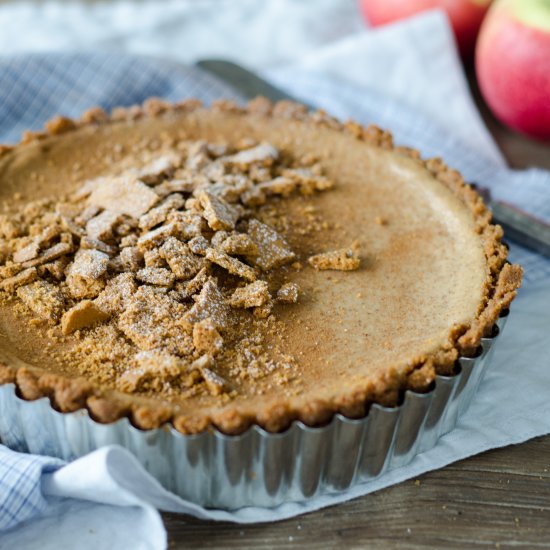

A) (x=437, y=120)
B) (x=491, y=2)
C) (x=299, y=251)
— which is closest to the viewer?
(x=299, y=251)

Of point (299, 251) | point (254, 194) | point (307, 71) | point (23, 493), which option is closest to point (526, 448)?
point (299, 251)

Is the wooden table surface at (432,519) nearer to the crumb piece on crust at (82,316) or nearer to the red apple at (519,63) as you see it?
the crumb piece on crust at (82,316)

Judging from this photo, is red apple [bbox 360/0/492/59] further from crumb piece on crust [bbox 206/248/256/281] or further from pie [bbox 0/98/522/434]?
crumb piece on crust [bbox 206/248/256/281]

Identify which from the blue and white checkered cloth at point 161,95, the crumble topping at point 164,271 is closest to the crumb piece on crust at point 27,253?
the crumble topping at point 164,271

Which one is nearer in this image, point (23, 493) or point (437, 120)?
point (23, 493)

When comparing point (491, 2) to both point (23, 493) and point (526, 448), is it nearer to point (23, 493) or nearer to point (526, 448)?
point (526, 448)

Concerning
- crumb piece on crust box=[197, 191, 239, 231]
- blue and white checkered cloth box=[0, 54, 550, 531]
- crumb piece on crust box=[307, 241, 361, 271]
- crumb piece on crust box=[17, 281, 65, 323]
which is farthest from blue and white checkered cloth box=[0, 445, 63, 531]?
blue and white checkered cloth box=[0, 54, 550, 531]
